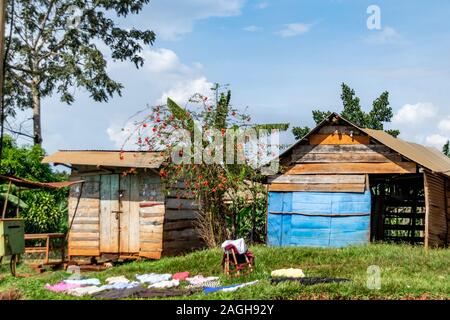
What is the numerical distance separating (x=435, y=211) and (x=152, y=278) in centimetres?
903

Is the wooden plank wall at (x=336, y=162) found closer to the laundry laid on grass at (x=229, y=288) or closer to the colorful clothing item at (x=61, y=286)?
the laundry laid on grass at (x=229, y=288)

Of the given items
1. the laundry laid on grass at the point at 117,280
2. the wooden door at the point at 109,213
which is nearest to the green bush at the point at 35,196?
the wooden door at the point at 109,213

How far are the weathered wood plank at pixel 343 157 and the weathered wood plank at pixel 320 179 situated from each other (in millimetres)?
447

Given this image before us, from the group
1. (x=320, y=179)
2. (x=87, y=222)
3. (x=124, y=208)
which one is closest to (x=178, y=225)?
(x=124, y=208)

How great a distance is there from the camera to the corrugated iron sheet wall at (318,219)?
18547mm

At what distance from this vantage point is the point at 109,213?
19031 mm

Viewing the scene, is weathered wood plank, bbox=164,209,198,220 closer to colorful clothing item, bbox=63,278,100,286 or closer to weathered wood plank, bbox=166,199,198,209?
weathered wood plank, bbox=166,199,198,209

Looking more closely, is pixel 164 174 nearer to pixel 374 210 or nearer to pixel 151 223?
pixel 151 223

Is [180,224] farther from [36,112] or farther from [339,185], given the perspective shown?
[36,112]

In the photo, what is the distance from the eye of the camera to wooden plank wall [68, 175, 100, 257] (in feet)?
63.0

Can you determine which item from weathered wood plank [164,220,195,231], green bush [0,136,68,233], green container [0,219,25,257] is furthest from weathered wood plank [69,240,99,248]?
green container [0,219,25,257]

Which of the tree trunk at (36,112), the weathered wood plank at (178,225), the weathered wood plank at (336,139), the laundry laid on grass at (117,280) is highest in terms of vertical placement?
the tree trunk at (36,112)

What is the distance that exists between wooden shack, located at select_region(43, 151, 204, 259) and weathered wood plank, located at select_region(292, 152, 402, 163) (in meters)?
3.42
